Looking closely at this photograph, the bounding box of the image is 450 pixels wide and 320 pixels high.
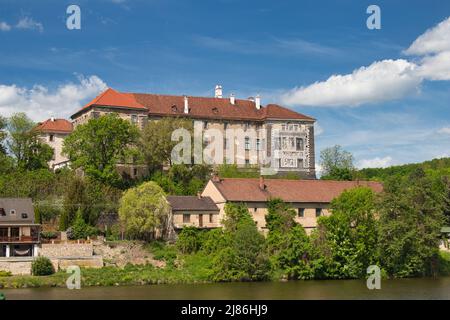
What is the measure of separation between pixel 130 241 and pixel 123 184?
1537 cm

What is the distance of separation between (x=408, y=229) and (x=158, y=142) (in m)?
26.4

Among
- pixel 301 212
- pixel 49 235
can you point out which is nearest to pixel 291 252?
pixel 301 212

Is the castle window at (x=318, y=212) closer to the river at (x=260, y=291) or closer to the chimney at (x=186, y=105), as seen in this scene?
the river at (x=260, y=291)

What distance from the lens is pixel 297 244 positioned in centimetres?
4522

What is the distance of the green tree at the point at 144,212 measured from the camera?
48.8 metres

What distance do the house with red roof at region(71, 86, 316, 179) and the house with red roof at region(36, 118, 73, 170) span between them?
184 inches

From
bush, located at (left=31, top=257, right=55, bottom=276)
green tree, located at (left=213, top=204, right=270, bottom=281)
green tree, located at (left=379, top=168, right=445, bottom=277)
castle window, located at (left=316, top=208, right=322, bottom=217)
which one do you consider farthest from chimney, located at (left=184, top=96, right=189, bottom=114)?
bush, located at (left=31, top=257, right=55, bottom=276)

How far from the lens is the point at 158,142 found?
64938mm

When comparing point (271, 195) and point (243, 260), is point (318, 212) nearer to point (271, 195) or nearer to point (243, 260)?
point (271, 195)

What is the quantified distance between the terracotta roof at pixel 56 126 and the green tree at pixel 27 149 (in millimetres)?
9075

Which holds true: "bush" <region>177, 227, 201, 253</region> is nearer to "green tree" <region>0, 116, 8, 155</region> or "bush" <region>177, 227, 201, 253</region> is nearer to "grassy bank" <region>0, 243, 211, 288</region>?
"grassy bank" <region>0, 243, 211, 288</region>

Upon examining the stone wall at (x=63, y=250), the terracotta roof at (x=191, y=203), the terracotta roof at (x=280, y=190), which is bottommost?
the stone wall at (x=63, y=250)

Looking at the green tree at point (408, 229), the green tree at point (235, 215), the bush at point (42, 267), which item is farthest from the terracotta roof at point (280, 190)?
the bush at point (42, 267)
